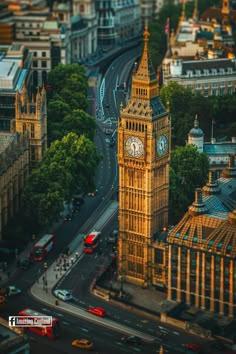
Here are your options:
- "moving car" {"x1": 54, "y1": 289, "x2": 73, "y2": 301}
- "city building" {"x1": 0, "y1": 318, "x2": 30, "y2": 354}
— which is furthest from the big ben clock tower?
"city building" {"x1": 0, "y1": 318, "x2": 30, "y2": 354}

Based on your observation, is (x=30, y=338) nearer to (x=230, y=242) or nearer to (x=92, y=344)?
(x=92, y=344)

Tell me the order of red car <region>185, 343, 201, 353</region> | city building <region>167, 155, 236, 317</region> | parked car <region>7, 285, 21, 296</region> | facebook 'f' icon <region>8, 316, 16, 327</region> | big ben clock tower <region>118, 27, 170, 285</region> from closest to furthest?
red car <region>185, 343, 201, 353</region>
facebook 'f' icon <region>8, 316, 16, 327</region>
city building <region>167, 155, 236, 317</region>
big ben clock tower <region>118, 27, 170, 285</region>
parked car <region>7, 285, 21, 296</region>

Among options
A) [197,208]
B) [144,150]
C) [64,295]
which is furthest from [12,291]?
[197,208]

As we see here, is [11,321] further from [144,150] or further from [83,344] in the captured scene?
[144,150]

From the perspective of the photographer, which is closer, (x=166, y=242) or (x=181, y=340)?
(x=181, y=340)

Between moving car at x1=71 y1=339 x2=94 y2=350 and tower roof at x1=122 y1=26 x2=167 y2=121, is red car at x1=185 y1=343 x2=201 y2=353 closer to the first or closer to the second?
moving car at x1=71 y1=339 x2=94 y2=350

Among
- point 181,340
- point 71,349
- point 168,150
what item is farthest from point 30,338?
point 168,150

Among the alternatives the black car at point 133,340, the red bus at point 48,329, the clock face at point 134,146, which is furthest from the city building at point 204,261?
the red bus at point 48,329

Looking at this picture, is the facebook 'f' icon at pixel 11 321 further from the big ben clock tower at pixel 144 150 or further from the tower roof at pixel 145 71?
the tower roof at pixel 145 71
